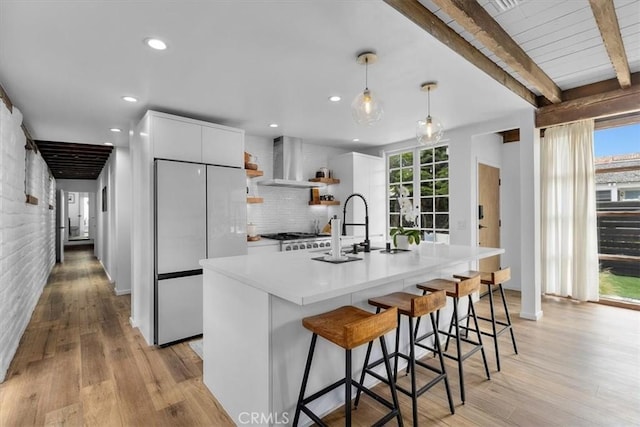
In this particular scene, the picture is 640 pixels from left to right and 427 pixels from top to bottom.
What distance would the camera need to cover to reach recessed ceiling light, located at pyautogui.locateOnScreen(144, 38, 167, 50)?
200 cm

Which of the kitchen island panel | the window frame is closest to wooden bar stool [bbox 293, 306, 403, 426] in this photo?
the kitchen island panel

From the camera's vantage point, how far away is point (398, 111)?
3539mm

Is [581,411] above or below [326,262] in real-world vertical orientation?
below

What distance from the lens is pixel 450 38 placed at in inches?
84.5

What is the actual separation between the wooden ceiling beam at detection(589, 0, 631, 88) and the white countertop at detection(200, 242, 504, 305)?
5.88 ft

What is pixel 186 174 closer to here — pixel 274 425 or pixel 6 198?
pixel 6 198

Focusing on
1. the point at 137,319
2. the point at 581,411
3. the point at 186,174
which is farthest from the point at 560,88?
the point at 137,319

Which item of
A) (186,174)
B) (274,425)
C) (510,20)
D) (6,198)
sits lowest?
(274,425)

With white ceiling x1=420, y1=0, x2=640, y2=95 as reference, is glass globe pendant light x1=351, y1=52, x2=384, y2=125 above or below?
below

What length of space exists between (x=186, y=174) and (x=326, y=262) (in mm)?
1890

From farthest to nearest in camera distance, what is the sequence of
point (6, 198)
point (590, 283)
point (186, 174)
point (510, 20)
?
point (590, 283) → point (186, 174) → point (6, 198) → point (510, 20)

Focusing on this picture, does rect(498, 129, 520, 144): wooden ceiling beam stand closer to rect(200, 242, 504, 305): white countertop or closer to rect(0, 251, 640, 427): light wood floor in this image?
rect(0, 251, 640, 427): light wood floor

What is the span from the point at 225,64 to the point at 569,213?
4.54 meters

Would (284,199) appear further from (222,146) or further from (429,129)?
(429,129)
